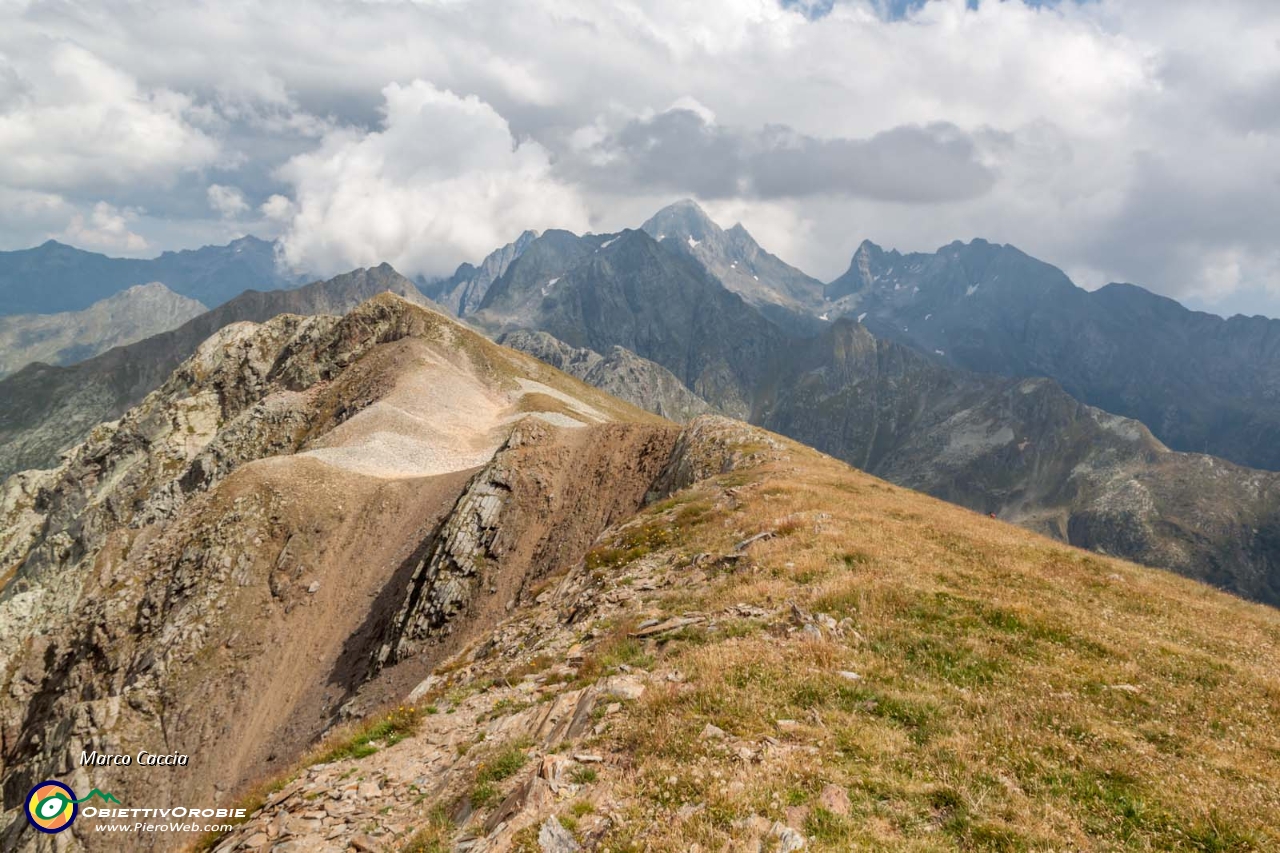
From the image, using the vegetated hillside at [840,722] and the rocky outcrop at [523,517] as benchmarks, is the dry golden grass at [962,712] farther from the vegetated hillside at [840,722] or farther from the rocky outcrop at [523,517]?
the rocky outcrop at [523,517]

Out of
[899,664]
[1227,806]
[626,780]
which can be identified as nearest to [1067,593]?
[899,664]

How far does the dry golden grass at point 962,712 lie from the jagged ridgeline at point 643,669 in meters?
0.06

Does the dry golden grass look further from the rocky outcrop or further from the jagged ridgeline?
the rocky outcrop

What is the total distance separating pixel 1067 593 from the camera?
18.0 metres

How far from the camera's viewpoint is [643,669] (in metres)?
14.6

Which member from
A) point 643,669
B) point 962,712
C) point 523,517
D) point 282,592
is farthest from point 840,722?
point 282,592

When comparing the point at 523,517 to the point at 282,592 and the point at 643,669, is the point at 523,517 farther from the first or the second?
the point at 643,669

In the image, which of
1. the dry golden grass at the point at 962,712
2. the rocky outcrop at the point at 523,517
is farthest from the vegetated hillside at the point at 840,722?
the rocky outcrop at the point at 523,517

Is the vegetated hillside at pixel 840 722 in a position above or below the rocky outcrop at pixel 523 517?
above

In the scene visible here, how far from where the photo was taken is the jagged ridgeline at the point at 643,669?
30.2 feet

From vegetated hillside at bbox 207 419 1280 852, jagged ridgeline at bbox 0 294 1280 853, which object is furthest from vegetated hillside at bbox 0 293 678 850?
vegetated hillside at bbox 207 419 1280 852

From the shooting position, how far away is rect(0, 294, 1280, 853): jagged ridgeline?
9.21 m

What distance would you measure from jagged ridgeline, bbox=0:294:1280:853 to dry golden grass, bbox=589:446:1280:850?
A: 64 mm

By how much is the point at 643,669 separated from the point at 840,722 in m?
5.03
